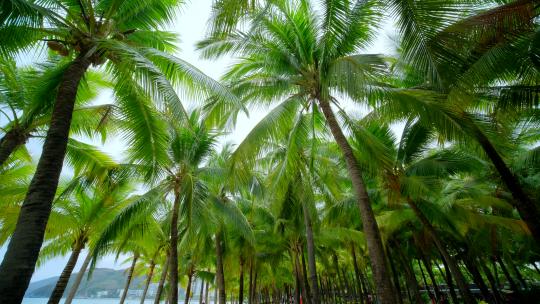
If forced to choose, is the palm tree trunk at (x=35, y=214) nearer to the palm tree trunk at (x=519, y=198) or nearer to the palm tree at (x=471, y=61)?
the palm tree at (x=471, y=61)

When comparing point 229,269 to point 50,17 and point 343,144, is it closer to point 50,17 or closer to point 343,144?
point 343,144

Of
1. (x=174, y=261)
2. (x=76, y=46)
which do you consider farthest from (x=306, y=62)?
(x=174, y=261)

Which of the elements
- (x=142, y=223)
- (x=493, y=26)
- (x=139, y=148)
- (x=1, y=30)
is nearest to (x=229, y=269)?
(x=142, y=223)

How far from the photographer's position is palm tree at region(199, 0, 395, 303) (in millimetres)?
6598

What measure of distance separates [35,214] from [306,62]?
6.60m

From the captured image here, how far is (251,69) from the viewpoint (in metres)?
9.18

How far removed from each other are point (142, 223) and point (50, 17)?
789 centimetres

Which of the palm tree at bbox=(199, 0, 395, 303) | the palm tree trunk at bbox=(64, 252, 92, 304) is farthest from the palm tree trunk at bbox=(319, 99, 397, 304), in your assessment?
the palm tree trunk at bbox=(64, 252, 92, 304)

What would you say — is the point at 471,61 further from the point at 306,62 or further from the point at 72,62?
the point at 72,62

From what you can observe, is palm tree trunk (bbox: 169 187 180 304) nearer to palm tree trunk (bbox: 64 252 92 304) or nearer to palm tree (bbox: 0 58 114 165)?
palm tree (bbox: 0 58 114 165)

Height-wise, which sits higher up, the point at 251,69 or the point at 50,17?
the point at 251,69

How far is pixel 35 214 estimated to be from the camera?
3904mm

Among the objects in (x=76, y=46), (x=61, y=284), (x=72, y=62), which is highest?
(x=76, y=46)

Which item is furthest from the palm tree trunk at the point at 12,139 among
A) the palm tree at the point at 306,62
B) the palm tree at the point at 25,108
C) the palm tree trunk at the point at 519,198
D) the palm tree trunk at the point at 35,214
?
the palm tree trunk at the point at 519,198
